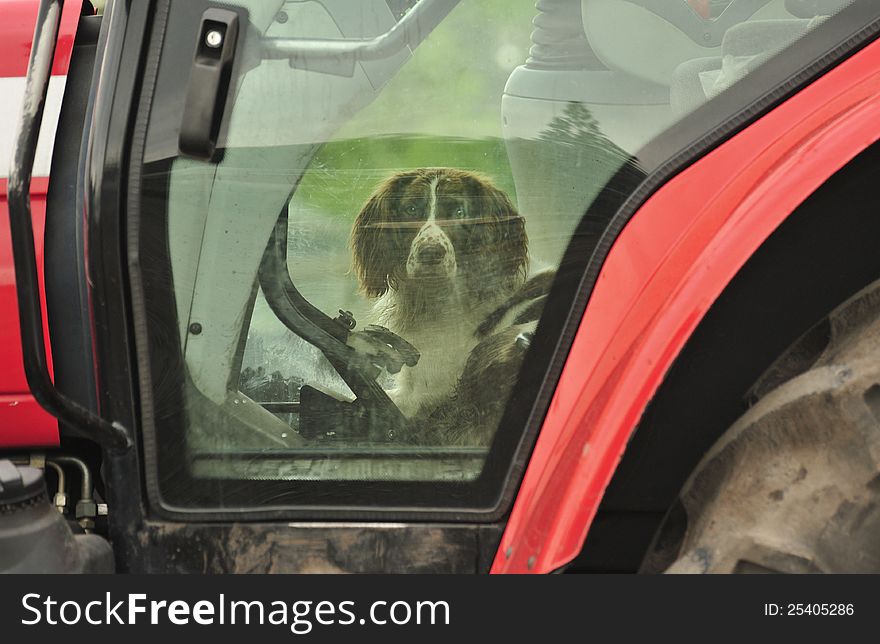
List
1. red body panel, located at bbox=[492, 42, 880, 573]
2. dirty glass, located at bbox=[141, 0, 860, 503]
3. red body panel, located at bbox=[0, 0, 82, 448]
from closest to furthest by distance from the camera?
red body panel, located at bbox=[492, 42, 880, 573]
dirty glass, located at bbox=[141, 0, 860, 503]
red body panel, located at bbox=[0, 0, 82, 448]

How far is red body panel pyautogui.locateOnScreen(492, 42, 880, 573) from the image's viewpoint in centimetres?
129

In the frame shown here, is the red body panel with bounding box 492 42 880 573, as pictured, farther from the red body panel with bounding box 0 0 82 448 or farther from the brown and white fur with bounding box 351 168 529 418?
the red body panel with bounding box 0 0 82 448

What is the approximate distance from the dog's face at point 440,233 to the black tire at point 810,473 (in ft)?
1.52

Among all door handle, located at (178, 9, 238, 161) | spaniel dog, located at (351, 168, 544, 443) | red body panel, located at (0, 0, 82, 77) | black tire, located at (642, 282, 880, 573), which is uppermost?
red body panel, located at (0, 0, 82, 77)

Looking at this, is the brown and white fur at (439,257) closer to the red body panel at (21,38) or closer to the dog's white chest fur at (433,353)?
the dog's white chest fur at (433,353)

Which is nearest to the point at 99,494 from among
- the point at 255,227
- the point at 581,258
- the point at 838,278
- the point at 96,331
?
the point at 96,331

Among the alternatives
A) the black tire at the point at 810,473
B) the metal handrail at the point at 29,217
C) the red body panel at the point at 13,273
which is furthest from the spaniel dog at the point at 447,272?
the red body panel at the point at 13,273

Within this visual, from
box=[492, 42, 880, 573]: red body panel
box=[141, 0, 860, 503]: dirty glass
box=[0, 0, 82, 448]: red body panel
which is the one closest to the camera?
box=[492, 42, 880, 573]: red body panel

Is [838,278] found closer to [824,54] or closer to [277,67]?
[824,54]

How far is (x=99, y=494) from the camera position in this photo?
1959 mm

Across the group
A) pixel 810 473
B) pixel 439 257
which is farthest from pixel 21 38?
pixel 810 473

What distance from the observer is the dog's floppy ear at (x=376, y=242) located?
1.50 metres

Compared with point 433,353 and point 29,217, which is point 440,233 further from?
point 29,217

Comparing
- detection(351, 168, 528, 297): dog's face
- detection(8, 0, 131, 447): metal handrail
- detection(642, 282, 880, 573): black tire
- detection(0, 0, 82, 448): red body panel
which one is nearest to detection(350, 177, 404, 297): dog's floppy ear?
detection(351, 168, 528, 297): dog's face
